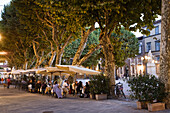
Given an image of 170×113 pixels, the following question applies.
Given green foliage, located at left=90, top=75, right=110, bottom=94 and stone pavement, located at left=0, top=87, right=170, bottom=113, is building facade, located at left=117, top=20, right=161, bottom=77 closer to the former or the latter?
green foliage, located at left=90, top=75, right=110, bottom=94

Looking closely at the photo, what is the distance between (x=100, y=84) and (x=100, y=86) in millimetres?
133

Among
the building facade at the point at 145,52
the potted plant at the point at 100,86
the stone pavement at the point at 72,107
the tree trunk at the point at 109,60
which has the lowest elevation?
the stone pavement at the point at 72,107

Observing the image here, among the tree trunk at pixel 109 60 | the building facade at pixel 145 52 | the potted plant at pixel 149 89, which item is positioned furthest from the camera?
the building facade at pixel 145 52

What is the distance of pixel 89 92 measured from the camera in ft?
52.9

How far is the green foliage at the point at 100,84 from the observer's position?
14062mm

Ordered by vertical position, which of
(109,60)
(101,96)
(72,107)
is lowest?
(72,107)

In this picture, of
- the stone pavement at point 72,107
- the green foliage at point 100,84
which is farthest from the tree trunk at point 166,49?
the green foliage at point 100,84

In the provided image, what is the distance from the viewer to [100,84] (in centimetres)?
1405

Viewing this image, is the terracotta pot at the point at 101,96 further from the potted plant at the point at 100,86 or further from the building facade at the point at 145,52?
the building facade at the point at 145,52

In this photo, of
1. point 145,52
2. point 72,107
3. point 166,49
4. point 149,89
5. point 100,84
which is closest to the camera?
point 149,89

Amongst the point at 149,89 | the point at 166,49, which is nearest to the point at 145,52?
the point at 166,49

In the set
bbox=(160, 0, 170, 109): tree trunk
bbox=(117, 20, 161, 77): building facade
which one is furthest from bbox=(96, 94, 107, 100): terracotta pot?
bbox=(117, 20, 161, 77): building facade

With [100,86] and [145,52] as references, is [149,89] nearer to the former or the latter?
[100,86]

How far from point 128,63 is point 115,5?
47330 mm
